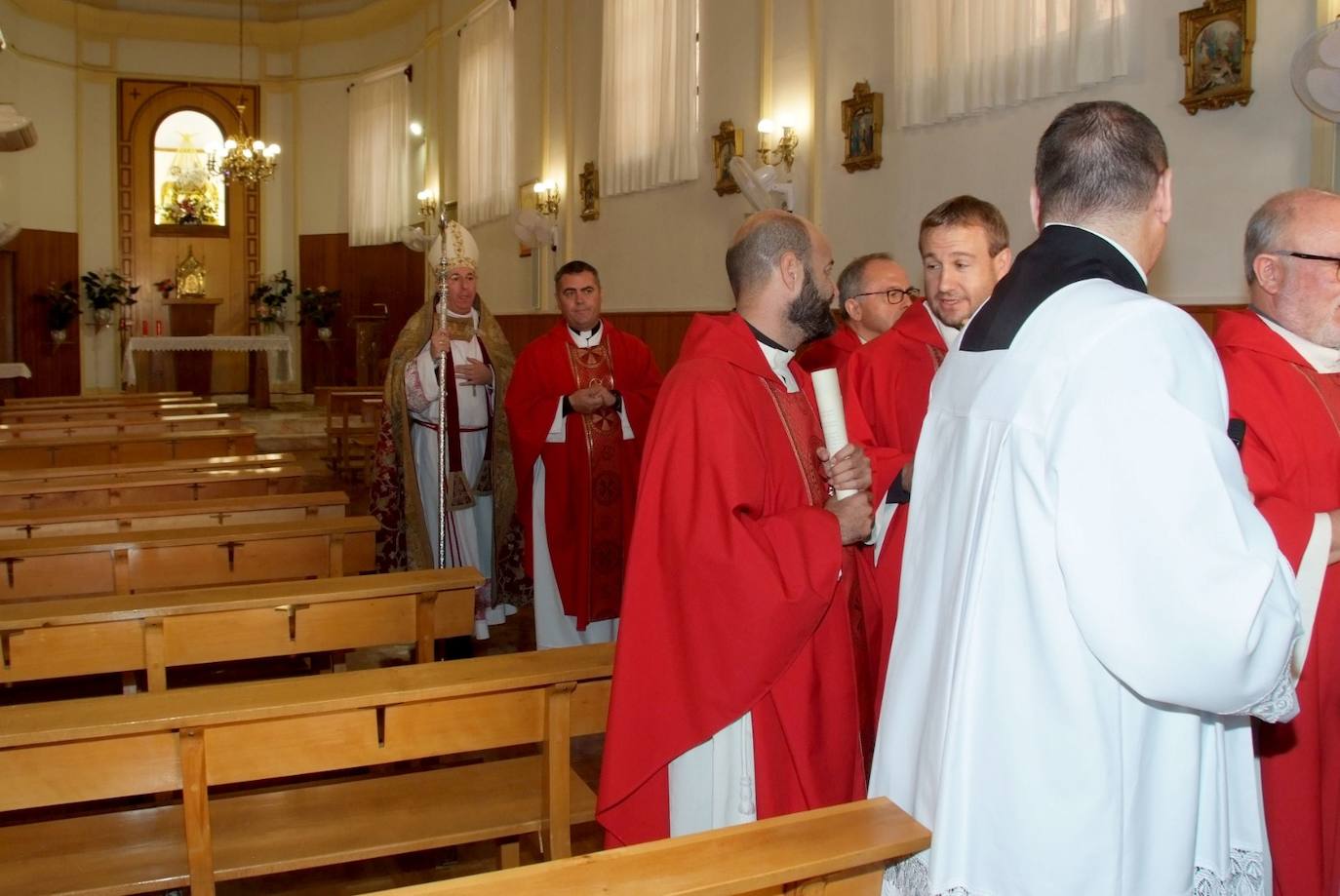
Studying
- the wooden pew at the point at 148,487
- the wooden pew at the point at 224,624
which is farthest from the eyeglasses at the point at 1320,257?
the wooden pew at the point at 148,487

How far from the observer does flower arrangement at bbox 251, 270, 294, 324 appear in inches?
779

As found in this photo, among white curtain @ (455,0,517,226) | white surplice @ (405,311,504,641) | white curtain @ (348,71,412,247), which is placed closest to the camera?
white surplice @ (405,311,504,641)

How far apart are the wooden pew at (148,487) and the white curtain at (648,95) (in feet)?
17.8

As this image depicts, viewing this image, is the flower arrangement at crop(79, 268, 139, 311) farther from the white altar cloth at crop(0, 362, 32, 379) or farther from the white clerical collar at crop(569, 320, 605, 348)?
the white clerical collar at crop(569, 320, 605, 348)

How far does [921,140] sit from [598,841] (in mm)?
5539

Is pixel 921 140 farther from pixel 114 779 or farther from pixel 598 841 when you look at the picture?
pixel 114 779

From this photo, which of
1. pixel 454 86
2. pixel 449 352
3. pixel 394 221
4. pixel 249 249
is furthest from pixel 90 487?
pixel 249 249

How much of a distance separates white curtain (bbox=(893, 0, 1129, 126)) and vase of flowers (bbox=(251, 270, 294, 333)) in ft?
47.6

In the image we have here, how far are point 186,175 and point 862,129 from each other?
1542cm

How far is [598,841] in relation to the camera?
3.69m

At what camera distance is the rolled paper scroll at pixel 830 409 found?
2.48m

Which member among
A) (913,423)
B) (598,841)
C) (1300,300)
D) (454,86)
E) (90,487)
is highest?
(454,86)

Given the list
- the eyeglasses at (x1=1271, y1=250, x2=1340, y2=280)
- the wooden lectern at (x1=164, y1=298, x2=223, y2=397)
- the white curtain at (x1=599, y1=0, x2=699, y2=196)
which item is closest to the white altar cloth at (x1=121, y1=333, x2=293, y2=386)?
the wooden lectern at (x1=164, y1=298, x2=223, y2=397)

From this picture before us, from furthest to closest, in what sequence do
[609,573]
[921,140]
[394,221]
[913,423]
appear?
[394,221], [921,140], [609,573], [913,423]
